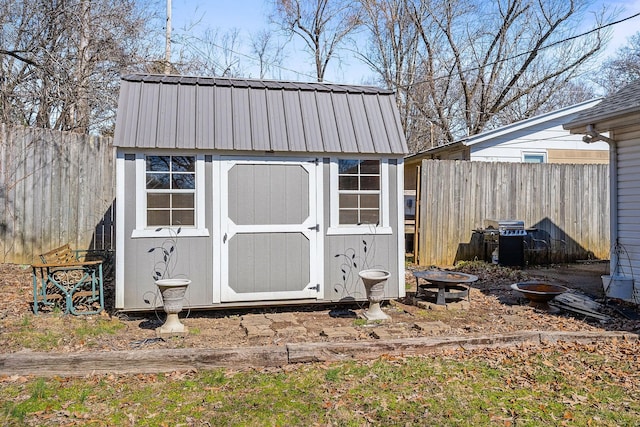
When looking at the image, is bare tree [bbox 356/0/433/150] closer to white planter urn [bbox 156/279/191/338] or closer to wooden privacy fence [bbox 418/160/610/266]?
wooden privacy fence [bbox 418/160/610/266]

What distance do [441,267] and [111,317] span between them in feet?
21.0

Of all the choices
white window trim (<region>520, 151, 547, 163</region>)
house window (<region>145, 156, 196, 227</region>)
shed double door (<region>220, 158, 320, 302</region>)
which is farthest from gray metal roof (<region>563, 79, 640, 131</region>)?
house window (<region>145, 156, 196, 227</region>)

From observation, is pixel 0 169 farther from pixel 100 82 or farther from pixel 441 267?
pixel 441 267

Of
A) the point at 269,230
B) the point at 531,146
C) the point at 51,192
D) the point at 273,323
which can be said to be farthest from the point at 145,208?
the point at 531,146

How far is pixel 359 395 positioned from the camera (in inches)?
145

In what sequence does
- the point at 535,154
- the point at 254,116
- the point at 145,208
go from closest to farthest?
the point at 145,208
the point at 254,116
the point at 535,154

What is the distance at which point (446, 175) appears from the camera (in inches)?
392

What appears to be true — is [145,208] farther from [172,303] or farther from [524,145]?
[524,145]

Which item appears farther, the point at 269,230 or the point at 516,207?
the point at 516,207

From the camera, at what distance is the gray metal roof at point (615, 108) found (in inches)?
244

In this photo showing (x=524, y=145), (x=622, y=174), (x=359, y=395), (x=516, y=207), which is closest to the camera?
(x=359, y=395)

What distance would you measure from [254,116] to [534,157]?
9293 mm

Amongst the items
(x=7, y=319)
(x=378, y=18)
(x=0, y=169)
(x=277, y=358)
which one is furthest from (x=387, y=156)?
(x=378, y=18)

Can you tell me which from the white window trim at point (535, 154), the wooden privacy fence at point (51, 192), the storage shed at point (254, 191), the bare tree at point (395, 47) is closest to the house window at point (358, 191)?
the storage shed at point (254, 191)
